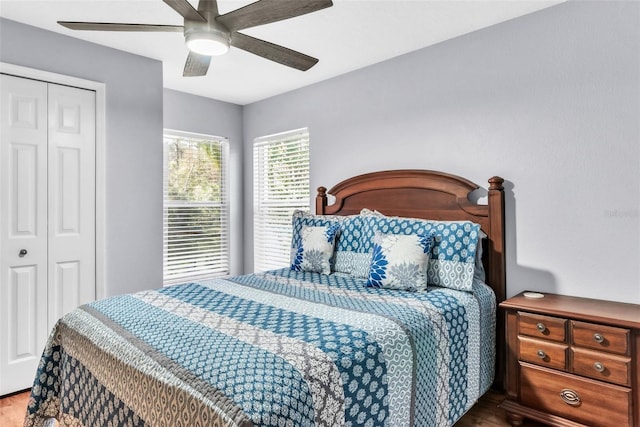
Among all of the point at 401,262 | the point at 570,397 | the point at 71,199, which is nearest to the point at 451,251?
the point at 401,262

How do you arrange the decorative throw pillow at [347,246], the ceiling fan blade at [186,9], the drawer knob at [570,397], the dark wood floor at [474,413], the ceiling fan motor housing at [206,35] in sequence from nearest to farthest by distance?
the ceiling fan blade at [186,9]
the ceiling fan motor housing at [206,35]
the drawer knob at [570,397]
the dark wood floor at [474,413]
the decorative throw pillow at [347,246]

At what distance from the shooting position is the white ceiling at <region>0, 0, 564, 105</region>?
7.88 feet

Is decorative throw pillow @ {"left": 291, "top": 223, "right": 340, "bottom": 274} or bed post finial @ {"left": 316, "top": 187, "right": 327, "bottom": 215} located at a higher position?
bed post finial @ {"left": 316, "top": 187, "right": 327, "bottom": 215}

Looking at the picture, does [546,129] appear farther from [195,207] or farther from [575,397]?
[195,207]

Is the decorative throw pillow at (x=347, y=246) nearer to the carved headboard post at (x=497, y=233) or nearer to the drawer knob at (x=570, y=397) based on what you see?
the carved headboard post at (x=497, y=233)

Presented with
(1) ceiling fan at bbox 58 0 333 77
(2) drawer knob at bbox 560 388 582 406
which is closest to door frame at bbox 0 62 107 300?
(1) ceiling fan at bbox 58 0 333 77

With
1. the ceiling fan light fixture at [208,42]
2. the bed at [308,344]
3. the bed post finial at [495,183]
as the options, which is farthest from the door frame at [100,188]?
the bed post finial at [495,183]

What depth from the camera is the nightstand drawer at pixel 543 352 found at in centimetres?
204

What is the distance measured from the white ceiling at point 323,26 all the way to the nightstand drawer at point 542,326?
191cm

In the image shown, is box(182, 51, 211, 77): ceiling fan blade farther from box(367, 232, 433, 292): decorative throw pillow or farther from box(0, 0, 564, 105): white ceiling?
box(367, 232, 433, 292): decorative throw pillow

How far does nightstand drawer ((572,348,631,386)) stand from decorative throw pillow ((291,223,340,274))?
158 cm

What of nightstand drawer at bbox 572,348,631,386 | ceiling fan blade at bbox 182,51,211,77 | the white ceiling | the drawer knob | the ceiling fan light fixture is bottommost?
the drawer knob

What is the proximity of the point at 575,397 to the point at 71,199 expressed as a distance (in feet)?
11.6

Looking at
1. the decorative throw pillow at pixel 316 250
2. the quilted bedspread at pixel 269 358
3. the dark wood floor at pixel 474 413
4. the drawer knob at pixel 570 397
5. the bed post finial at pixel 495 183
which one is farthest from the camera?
the decorative throw pillow at pixel 316 250
